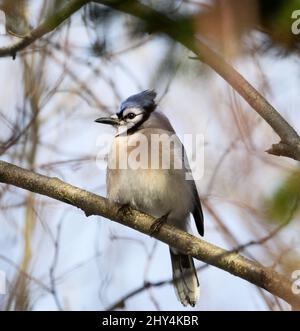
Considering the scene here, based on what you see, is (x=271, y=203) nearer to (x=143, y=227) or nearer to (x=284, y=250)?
(x=284, y=250)

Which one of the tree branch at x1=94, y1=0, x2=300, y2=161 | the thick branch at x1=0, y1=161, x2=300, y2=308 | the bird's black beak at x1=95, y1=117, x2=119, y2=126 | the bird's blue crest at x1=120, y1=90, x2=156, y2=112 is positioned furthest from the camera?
the bird's blue crest at x1=120, y1=90, x2=156, y2=112

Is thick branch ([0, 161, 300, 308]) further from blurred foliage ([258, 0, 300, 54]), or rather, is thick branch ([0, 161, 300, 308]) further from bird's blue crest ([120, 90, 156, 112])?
bird's blue crest ([120, 90, 156, 112])

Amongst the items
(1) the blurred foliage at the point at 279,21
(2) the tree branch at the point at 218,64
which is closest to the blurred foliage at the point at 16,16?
(2) the tree branch at the point at 218,64

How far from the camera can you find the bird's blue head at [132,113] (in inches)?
124

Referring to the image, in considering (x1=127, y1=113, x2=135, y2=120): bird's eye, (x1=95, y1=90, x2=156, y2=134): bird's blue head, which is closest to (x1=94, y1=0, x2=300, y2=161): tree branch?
(x1=95, y1=90, x2=156, y2=134): bird's blue head

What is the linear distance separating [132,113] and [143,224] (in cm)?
99

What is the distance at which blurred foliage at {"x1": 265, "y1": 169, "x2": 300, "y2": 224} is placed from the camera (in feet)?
3.97

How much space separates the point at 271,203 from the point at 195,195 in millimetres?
1711

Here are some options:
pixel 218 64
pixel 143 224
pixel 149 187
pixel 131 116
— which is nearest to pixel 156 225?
pixel 143 224

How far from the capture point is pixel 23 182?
2199mm

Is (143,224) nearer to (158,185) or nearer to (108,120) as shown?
(158,185)

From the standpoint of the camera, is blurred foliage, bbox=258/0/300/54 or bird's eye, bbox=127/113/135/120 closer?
blurred foliage, bbox=258/0/300/54
